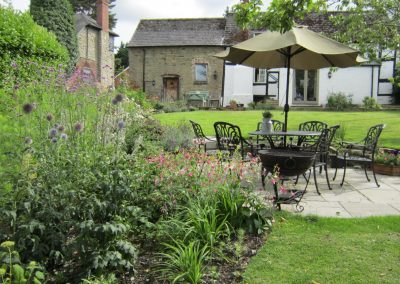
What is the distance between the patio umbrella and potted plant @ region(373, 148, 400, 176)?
71.3 inches

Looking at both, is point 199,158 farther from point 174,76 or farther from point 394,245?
point 174,76

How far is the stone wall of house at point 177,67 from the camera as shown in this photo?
2519 centimetres

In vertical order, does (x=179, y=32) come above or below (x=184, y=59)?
above

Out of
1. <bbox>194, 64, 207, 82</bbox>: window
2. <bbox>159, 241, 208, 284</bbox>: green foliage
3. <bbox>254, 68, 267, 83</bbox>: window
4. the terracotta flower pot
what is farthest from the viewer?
<bbox>194, 64, 207, 82</bbox>: window

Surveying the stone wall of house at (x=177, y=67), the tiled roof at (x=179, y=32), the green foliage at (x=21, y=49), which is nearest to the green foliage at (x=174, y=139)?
the green foliage at (x=21, y=49)

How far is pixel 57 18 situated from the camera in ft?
49.8

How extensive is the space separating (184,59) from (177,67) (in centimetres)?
72

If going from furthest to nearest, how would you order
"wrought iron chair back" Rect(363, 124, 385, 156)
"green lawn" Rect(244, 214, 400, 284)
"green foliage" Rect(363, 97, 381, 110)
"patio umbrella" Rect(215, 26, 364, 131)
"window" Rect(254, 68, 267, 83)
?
1. "window" Rect(254, 68, 267, 83)
2. "green foliage" Rect(363, 97, 381, 110)
3. "wrought iron chair back" Rect(363, 124, 385, 156)
4. "patio umbrella" Rect(215, 26, 364, 131)
5. "green lawn" Rect(244, 214, 400, 284)

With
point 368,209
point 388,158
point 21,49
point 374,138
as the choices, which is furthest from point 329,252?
point 21,49

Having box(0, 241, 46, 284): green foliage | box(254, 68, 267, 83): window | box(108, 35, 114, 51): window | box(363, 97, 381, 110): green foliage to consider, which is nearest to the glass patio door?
box(254, 68, 267, 83): window

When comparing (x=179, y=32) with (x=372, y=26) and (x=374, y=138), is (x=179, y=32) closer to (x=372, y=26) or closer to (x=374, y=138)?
(x=372, y=26)

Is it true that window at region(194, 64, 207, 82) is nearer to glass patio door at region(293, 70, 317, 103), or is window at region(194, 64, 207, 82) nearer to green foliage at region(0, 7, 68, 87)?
glass patio door at region(293, 70, 317, 103)

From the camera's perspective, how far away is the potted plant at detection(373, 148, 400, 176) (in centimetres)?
674

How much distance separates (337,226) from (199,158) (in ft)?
5.25
